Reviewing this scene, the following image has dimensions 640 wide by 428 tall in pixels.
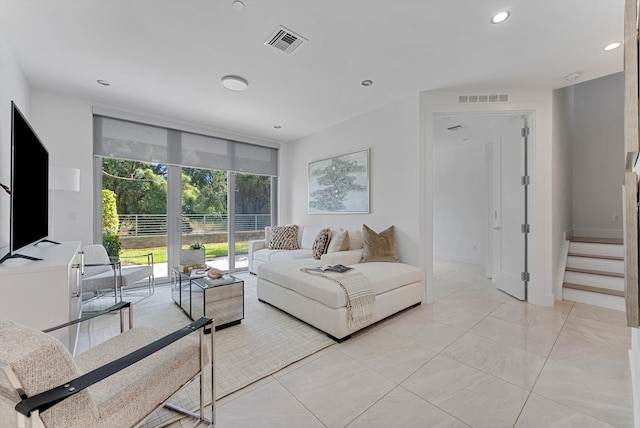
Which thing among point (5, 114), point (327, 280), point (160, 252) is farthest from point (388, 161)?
point (5, 114)

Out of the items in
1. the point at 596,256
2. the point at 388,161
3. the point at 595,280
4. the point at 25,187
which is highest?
the point at 388,161

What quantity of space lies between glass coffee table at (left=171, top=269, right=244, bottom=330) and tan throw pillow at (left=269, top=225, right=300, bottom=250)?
6.11ft

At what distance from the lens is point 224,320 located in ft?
8.36

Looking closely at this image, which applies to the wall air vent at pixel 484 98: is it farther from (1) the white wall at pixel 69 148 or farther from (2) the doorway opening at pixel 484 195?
(1) the white wall at pixel 69 148

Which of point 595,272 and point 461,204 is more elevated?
point 461,204

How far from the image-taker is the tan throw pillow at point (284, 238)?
15.2ft

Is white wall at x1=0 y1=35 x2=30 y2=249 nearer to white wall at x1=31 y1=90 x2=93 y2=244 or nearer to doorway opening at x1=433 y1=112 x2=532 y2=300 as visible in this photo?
white wall at x1=31 y1=90 x2=93 y2=244

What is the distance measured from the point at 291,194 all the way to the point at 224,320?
3.35 m

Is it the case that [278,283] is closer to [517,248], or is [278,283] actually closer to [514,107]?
[517,248]

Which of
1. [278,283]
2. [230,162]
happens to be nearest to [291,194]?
[230,162]

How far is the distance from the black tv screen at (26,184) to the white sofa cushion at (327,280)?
202 centimetres

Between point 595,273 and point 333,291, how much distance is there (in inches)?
140

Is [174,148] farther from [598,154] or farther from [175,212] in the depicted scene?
[598,154]

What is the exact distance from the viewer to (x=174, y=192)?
13.9 ft
